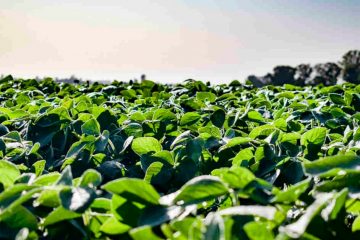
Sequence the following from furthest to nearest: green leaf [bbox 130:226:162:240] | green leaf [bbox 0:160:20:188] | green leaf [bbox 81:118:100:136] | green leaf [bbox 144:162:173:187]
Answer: green leaf [bbox 81:118:100:136] < green leaf [bbox 144:162:173:187] < green leaf [bbox 0:160:20:188] < green leaf [bbox 130:226:162:240]

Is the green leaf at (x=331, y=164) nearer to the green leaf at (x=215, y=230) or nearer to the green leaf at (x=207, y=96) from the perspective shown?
the green leaf at (x=215, y=230)

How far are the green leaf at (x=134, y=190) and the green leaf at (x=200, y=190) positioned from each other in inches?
2.4

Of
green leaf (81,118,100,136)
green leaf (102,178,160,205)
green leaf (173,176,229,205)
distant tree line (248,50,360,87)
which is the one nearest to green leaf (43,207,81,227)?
green leaf (102,178,160,205)

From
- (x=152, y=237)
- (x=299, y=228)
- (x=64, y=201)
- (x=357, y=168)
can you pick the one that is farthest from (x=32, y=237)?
(x=357, y=168)

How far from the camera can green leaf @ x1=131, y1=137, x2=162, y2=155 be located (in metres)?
1.67

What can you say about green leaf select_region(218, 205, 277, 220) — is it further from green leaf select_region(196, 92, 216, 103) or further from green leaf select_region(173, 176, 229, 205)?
green leaf select_region(196, 92, 216, 103)

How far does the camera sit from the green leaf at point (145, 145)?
1669 mm

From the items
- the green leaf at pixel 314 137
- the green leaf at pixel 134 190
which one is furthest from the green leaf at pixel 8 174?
the green leaf at pixel 314 137

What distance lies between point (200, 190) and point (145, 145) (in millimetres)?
710

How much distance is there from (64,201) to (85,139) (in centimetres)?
80

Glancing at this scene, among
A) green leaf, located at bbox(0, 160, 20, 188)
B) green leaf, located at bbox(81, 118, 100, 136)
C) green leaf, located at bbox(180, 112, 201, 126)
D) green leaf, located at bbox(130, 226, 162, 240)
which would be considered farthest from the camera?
green leaf, located at bbox(180, 112, 201, 126)

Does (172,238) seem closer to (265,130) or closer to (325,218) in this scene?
(325,218)

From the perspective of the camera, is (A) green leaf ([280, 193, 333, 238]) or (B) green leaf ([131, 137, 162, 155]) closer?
(A) green leaf ([280, 193, 333, 238])

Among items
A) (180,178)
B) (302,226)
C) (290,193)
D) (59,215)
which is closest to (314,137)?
(180,178)
